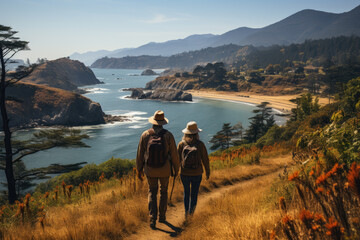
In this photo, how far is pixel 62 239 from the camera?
3752 millimetres

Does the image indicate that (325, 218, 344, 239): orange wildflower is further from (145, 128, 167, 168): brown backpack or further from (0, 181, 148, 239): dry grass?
(0, 181, 148, 239): dry grass

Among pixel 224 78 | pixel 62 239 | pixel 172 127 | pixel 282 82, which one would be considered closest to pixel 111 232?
pixel 62 239

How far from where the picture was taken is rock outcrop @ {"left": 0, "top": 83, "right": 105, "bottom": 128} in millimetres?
62656

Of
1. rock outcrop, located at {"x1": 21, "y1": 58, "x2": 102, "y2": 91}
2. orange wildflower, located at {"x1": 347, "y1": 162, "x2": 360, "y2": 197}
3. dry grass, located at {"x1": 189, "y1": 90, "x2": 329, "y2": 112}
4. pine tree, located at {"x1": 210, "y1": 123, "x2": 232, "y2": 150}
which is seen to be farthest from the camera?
rock outcrop, located at {"x1": 21, "y1": 58, "x2": 102, "y2": 91}

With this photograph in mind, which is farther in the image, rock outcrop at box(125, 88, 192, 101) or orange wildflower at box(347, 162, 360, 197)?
rock outcrop at box(125, 88, 192, 101)

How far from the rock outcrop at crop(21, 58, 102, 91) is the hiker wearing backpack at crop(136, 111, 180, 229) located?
114 meters

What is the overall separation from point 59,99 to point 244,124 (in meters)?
50.3

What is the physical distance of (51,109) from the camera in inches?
2601

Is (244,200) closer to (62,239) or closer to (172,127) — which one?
(62,239)

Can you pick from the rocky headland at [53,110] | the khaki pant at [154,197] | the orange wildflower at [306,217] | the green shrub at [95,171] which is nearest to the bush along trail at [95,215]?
the khaki pant at [154,197]

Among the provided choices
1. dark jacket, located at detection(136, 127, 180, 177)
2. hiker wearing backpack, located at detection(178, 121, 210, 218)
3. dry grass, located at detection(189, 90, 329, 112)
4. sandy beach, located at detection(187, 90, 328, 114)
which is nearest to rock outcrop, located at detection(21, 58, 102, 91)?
dry grass, located at detection(189, 90, 329, 112)

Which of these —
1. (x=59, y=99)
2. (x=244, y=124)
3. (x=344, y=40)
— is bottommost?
(x=244, y=124)

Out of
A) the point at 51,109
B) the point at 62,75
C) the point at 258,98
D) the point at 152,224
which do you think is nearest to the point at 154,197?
the point at 152,224

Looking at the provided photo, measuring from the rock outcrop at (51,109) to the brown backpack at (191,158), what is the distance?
6179 cm
